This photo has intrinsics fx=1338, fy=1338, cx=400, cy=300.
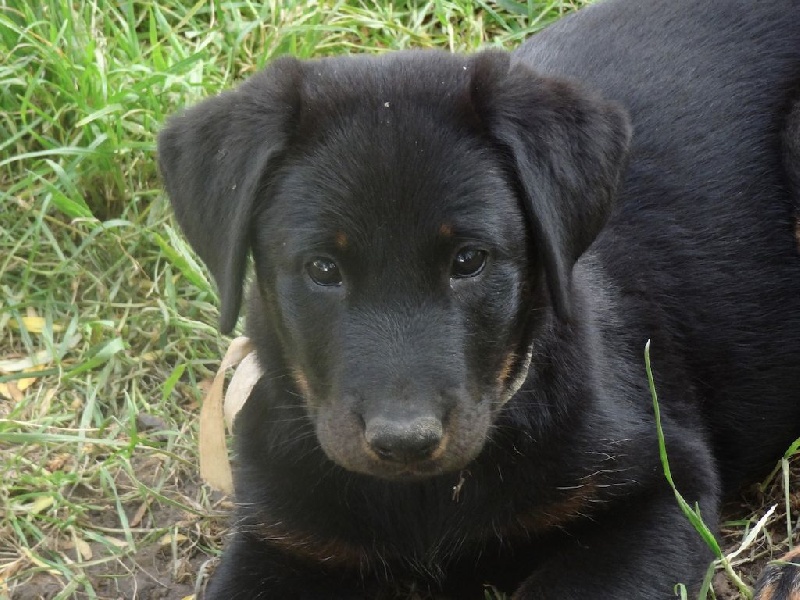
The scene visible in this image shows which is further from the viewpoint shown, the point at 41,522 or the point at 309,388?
the point at 41,522

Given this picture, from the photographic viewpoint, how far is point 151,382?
455 centimetres

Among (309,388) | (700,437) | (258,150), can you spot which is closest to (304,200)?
(258,150)

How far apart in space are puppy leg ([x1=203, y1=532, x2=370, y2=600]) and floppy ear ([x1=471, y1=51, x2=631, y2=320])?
3.03 ft

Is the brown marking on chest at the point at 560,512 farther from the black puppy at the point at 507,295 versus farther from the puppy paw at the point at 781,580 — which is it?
the puppy paw at the point at 781,580

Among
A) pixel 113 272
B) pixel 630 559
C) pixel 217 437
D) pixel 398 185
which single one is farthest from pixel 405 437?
pixel 113 272

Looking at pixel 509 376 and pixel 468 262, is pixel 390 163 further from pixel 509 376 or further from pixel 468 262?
pixel 509 376

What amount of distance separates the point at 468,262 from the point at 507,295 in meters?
0.14

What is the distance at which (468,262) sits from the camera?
2.98m

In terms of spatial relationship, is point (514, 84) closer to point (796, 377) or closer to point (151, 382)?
point (796, 377)

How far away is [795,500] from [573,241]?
4.09ft

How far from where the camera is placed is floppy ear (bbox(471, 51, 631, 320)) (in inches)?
119

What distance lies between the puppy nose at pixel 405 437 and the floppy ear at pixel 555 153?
1.64 ft

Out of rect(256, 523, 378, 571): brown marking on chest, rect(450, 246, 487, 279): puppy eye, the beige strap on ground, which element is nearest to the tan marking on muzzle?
rect(450, 246, 487, 279): puppy eye

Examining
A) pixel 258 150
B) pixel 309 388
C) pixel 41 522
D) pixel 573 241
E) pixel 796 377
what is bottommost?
pixel 41 522
